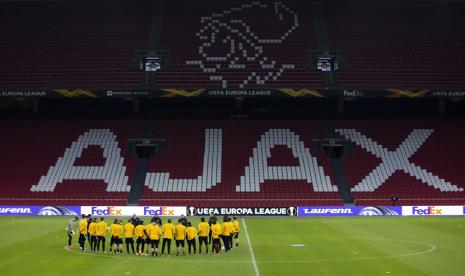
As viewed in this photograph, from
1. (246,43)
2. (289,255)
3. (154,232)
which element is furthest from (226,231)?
(246,43)

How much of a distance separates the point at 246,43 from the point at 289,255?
38735 millimetres

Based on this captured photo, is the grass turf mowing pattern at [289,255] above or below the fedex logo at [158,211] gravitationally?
below

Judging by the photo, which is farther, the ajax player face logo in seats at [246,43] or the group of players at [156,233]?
the ajax player face logo in seats at [246,43]

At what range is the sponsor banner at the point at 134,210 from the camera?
49.9 meters

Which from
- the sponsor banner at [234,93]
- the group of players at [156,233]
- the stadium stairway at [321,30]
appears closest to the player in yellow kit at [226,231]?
the group of players at [156,233]

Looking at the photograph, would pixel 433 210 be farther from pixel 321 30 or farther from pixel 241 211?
pixel 321 30

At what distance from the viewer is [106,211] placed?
50.2 meters

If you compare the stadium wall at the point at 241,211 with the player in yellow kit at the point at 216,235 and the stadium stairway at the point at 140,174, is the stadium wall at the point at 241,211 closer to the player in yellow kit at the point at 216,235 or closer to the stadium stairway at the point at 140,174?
the stadium stairway at the point at 140,174

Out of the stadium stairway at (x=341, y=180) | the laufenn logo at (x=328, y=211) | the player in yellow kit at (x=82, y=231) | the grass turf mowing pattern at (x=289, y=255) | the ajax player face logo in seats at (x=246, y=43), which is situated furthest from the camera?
the ajax player face logo in seats at (x=246, y=43)

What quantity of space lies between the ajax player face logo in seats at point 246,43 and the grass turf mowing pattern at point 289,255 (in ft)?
71.8

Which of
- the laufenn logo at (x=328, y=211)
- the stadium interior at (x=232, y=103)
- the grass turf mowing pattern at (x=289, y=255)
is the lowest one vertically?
the grass turf mowing pattern at (x=289, y=255)

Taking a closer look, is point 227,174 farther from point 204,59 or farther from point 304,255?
point 304,255

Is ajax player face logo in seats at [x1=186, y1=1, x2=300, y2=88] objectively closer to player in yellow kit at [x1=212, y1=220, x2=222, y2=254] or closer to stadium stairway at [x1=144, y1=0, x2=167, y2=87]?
stadium stairway at [x1=144, y1=0, x2=167, y2=87]

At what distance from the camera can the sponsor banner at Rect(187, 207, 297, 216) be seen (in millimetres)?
49938
